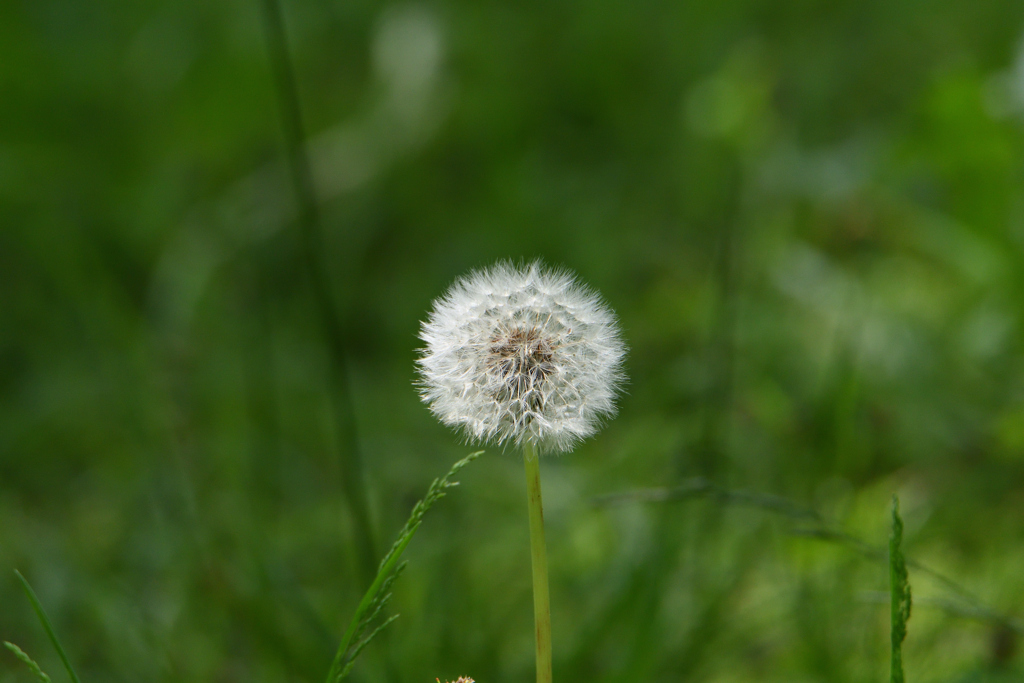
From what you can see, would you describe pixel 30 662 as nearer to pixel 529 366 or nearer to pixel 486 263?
pixel 529 366

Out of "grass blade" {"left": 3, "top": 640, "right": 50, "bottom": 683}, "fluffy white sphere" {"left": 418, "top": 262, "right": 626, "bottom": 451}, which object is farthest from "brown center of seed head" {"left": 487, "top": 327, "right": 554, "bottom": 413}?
"grass blade" {"left": 3, "top": 640, "right": 50, "bottom": 683}

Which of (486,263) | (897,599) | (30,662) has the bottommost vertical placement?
(30,662)

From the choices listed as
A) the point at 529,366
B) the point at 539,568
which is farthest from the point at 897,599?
the point at 529,366

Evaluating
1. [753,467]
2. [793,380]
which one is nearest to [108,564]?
[753,467]

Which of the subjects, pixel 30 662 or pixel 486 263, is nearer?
pixel 30 662

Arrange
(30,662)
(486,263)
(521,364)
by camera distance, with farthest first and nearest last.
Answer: (486,263), (521,364), (30,662)

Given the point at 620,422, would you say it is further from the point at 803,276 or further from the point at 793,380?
the point at 803,276

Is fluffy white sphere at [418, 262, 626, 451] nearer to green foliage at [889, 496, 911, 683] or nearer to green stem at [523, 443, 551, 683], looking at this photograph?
green stem at [523, 443, 551, 683]

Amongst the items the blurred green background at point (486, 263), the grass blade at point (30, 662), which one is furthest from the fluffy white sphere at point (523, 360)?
the grass blade at point (30, 662)

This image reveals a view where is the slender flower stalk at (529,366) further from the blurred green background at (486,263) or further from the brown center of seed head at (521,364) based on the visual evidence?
the blurred green background at (486,263)
